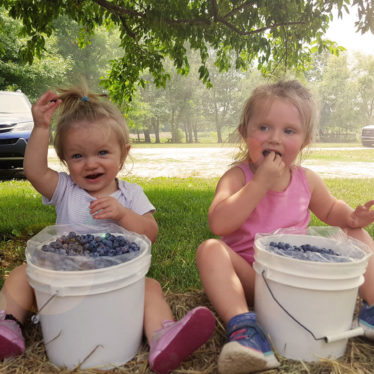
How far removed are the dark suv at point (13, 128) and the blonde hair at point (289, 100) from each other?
648cm

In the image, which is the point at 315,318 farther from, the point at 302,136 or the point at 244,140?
the point at 244,140

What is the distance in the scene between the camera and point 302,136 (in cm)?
188

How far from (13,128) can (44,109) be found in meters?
6.48

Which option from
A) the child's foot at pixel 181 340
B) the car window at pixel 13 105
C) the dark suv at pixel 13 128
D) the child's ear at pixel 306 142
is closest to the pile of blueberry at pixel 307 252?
the child's foot at pixel 181 340

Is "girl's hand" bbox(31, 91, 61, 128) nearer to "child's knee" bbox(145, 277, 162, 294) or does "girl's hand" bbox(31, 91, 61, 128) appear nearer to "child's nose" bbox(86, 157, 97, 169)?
"child's nose" bbox(86, 157, 97, 169)

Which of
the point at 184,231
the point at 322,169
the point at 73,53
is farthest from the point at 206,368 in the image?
the point at 73,53

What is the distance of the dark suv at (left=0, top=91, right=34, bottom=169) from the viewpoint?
24.2ft

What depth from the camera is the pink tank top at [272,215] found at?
6.13 ft

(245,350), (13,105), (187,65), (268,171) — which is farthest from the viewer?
(13,105)

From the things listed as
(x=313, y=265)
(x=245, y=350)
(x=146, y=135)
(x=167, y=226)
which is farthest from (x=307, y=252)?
(x=146, y=135)

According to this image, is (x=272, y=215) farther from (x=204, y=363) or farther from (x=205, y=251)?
(x=204, y=363)

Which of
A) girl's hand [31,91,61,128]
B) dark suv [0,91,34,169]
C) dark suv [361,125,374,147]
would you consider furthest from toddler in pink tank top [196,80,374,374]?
dark suv [361,125,374,147]

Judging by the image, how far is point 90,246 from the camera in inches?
55.9

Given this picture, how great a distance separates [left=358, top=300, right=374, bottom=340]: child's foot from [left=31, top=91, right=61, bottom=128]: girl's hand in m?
1.70
